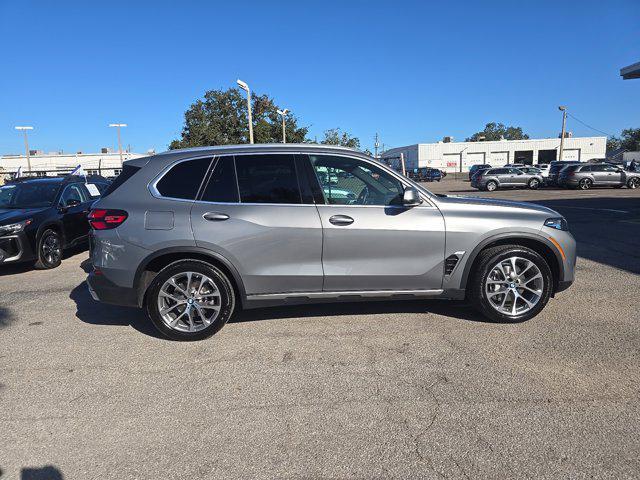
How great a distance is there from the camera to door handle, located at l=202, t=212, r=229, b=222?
13.4 feet

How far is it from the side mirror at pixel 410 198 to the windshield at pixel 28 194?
727cm

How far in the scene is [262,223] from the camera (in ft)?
13.4

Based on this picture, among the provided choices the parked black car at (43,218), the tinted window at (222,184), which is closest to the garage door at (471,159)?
the parked black car at (43,218)

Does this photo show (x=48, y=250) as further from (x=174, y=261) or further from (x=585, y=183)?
(x=585, y=183)

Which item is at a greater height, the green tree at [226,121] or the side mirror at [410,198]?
the green tree at [226,121]

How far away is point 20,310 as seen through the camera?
5.39m

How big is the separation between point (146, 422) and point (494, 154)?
8663 centimetres

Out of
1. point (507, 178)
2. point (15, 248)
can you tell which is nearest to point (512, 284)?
point (15, 248)

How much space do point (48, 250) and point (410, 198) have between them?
6.92 m

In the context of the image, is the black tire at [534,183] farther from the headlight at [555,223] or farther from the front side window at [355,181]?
the front side window at [355,181]

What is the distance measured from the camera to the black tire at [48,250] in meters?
7.58

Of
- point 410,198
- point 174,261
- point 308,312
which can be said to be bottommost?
point 308,312

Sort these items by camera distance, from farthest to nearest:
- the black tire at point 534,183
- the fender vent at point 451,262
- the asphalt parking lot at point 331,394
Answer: the black tire at point 534,183
the fender vent at point 451,262
the asphalt parking lot at point 331,394

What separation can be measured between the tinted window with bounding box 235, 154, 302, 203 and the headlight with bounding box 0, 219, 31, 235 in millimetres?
5140
